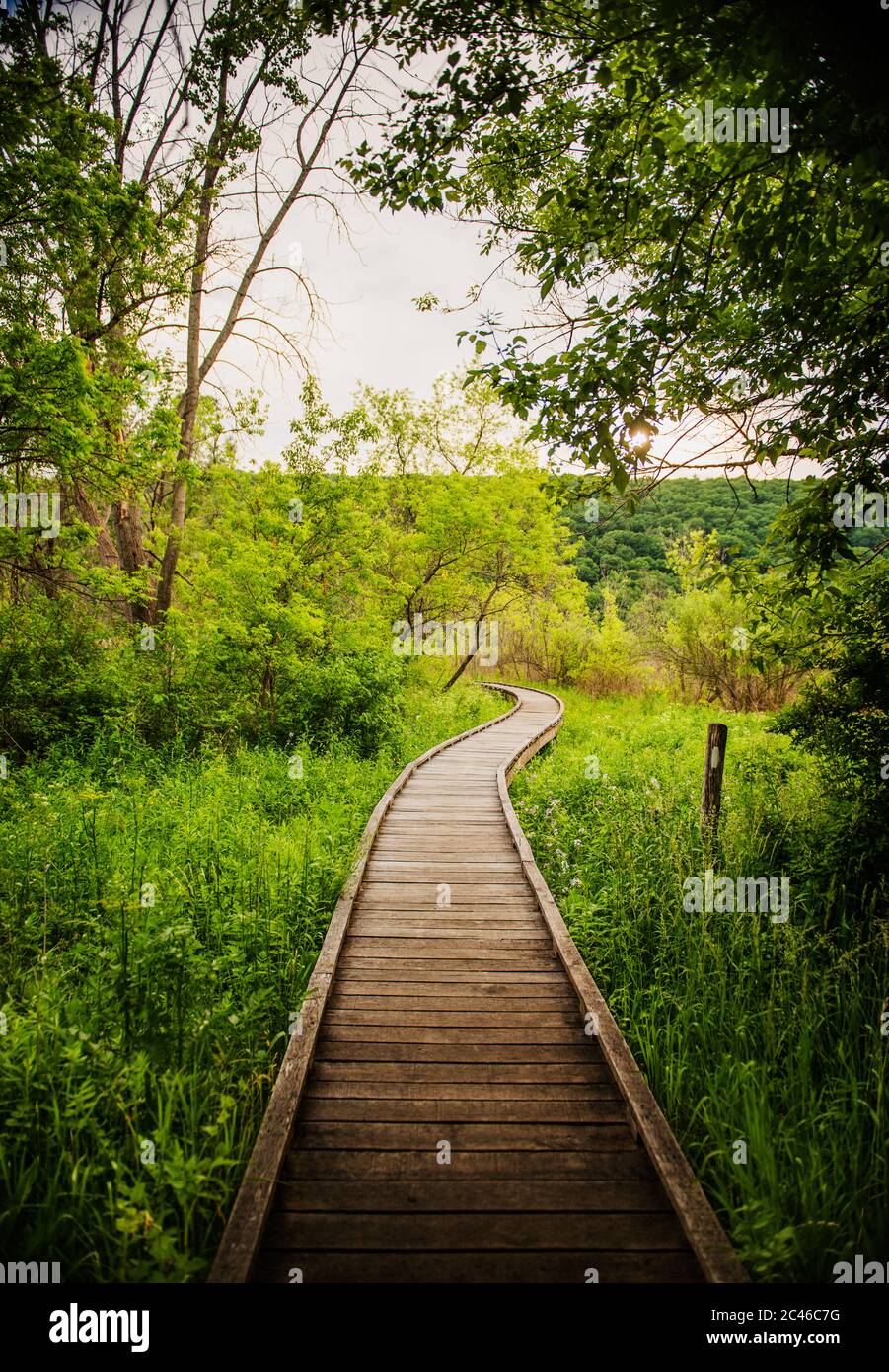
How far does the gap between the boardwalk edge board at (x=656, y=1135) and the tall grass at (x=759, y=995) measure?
5.2 inches

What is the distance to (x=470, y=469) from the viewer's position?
24.0 meters

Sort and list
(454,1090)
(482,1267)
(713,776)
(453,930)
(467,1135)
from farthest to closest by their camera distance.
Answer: (713,776) → (453,930) → (454,1090) → (467,1135) → (482,1267)

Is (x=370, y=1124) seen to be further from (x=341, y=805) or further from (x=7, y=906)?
(x=341, y=805)

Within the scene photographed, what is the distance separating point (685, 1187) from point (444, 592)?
748 inches

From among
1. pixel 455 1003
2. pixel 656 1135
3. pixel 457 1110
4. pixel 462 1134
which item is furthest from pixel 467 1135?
pixel 455 1003

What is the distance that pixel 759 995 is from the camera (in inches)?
159

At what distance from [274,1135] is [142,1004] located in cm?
138

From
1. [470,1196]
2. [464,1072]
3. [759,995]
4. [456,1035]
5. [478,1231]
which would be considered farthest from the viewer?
[759,995]

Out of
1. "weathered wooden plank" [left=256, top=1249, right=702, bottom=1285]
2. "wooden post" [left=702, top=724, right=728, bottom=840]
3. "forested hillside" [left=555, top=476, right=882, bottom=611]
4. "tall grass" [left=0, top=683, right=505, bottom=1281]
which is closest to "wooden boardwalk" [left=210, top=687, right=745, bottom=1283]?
"weathered wooden plank" [left=256, top=1249, right=702, bottom=1285]

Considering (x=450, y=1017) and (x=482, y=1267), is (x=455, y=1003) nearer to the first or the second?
(x=450, y=1017)

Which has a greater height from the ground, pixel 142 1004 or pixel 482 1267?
pixel 142 1004

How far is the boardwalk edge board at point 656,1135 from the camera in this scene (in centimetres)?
222

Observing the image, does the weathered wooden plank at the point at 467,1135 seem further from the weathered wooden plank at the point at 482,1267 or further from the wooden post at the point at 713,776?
the wooden post at the point at 713,776

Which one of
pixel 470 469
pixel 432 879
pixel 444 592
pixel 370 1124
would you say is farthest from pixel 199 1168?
pixel 470 469
